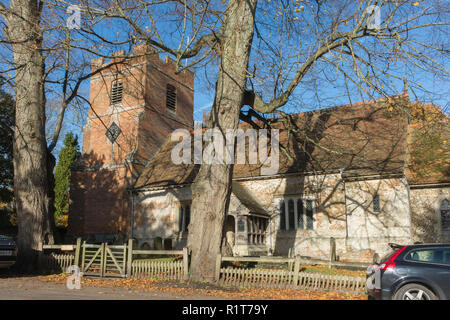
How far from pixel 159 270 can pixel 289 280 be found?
436cm

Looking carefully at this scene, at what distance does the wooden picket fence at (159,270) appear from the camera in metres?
12.0

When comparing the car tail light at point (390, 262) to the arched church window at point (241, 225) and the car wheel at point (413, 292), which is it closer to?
the car wheel at point (413, 292)

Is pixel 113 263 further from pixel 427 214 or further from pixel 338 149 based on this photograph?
pixel 427 214

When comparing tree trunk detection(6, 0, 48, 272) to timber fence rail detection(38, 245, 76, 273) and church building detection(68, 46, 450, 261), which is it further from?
church building detection(68, 46, 450, 261)

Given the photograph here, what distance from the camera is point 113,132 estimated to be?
2781 cm

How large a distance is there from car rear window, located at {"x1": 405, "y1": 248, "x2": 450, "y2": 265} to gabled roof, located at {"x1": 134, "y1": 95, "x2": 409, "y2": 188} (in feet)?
31.3

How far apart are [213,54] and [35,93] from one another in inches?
286

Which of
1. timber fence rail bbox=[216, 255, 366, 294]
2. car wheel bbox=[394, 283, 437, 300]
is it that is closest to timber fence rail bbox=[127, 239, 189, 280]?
timber fence rail bbox=[216, 255, 366, 294]

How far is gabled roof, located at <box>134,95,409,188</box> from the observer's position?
19.3 m

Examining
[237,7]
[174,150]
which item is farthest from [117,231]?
[237,7]

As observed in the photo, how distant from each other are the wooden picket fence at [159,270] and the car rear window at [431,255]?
6801 millimetres

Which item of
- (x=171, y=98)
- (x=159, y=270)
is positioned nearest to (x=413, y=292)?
(x=159, y=270)

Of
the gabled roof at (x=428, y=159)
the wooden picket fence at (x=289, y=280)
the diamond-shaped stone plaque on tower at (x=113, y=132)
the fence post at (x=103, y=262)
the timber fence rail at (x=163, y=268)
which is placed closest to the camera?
the wooden picket fence at (x=289, y=280)

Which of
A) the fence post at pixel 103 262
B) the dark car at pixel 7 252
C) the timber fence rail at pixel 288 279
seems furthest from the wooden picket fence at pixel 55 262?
the timber fence rail at pixel 288 279
